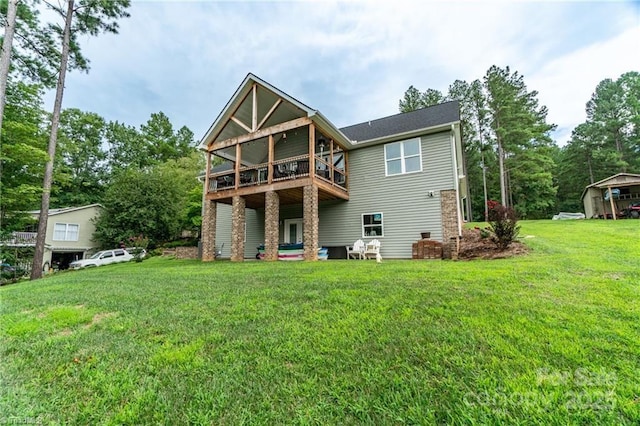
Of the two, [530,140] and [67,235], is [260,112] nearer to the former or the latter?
[67,235]

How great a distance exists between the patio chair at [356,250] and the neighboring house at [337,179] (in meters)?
0.57

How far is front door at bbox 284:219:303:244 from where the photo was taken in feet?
47.2


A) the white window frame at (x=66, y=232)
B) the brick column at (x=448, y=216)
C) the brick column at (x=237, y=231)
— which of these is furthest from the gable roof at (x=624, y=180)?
the white window frame at (x=66, y=232)

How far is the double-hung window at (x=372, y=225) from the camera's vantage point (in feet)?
39.7

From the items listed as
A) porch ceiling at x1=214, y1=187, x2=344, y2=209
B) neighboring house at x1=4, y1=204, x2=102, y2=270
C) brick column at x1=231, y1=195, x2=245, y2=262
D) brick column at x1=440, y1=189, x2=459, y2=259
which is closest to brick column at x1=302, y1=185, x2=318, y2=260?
porch ceiling at x1=214, y1=187, x2=344, y2=209

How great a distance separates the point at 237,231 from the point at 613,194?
23.3 meters

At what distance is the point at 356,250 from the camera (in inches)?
460

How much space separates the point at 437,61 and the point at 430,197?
29.9ft

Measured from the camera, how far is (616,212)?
1744cm

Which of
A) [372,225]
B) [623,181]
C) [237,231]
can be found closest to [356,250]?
[372,225]

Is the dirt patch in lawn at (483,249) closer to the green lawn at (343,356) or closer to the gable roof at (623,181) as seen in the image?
the green lawn at (343,356)

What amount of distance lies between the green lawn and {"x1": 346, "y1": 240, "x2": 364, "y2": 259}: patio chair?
649 cm

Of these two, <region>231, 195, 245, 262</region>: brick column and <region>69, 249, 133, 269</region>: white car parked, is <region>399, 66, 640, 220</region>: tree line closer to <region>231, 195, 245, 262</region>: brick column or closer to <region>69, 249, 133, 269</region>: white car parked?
<region>231, 195, 245, 262</region>: brick column

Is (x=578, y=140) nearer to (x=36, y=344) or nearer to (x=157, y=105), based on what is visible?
(x=36, y=344)
